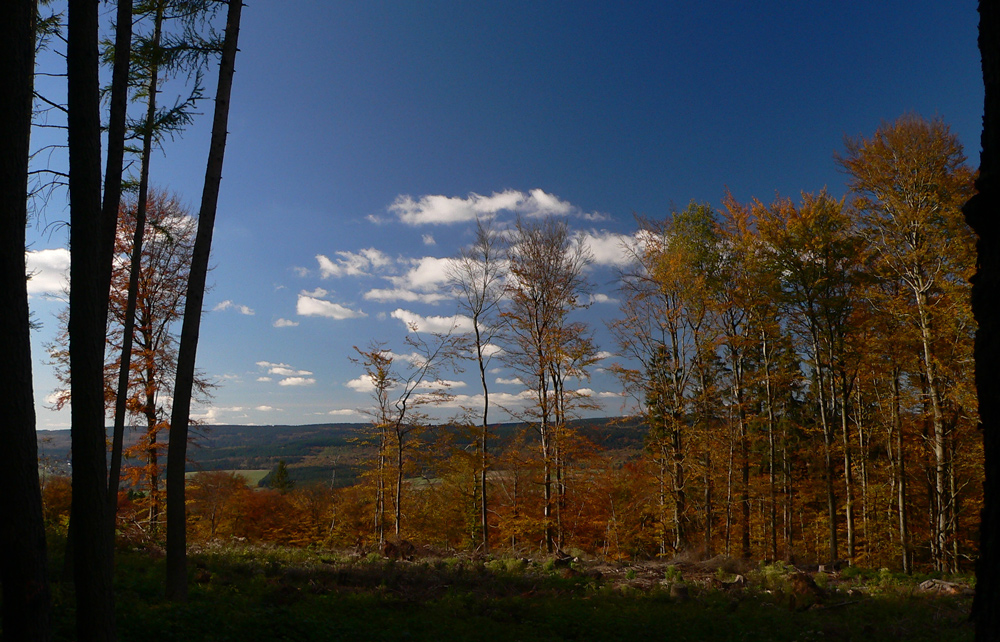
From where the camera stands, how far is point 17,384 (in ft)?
13.9

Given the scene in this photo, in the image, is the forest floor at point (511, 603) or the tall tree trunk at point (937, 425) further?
the tall tree trunk at point (937, 425)

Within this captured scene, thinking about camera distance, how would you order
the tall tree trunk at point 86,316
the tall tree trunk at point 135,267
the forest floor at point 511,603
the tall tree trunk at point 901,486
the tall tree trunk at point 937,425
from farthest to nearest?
the tall tree trunk at point 901,486 → the tall tree trunk at point 937,425 → the tall tree trunk at point 135,267 → the forest floor at point 511,603 → the tall tree trunk at point 86,316

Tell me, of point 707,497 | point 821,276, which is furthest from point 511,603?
point 821,276

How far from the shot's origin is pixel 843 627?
26.1ft

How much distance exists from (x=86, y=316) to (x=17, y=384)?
1.09 metres

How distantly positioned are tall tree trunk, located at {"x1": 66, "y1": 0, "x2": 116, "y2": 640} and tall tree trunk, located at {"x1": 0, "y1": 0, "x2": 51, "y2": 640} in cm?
70

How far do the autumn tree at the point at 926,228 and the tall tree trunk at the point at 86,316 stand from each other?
49.6 feet

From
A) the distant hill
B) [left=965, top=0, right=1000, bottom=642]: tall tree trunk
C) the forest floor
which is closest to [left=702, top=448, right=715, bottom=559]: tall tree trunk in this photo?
the distant hill

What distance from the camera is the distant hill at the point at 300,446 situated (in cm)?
1611

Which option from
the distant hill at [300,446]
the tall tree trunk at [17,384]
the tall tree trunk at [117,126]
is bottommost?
the distant hill at [300,446]

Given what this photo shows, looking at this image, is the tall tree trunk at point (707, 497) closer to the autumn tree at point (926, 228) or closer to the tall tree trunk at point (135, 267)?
the autumn tree at point (926, 228)

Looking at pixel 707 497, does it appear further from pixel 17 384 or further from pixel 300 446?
pixel 300 446

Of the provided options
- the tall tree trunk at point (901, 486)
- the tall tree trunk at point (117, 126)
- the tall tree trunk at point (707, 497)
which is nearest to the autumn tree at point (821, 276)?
the tall tree trunk at point (901, 486)

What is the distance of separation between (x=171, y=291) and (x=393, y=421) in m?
8.08
